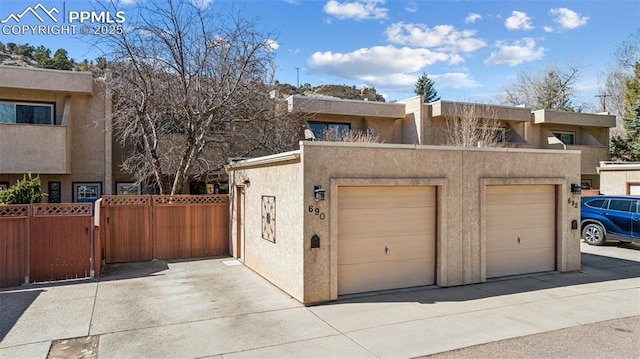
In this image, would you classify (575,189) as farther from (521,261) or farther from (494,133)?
(494,133)

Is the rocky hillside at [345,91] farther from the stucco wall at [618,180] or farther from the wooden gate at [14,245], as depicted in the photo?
the wooden gate at [14,245]

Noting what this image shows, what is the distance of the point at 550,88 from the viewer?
38312 mm

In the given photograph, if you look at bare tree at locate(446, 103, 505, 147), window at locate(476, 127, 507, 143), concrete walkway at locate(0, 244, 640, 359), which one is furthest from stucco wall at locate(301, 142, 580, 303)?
window at locate(476, 127, 507, 143)

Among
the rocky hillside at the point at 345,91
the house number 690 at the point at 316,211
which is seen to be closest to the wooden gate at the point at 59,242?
the house number 690 at the point at 316,211

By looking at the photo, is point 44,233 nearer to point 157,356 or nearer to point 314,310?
point 157,356

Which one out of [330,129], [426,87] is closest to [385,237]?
[330,129]

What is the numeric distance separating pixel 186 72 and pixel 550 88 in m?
36.8

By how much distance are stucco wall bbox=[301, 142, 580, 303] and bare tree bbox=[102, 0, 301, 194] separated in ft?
19.6

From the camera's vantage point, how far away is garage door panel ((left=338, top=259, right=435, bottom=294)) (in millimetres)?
8320

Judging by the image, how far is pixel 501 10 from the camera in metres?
14.1

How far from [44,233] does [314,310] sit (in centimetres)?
678

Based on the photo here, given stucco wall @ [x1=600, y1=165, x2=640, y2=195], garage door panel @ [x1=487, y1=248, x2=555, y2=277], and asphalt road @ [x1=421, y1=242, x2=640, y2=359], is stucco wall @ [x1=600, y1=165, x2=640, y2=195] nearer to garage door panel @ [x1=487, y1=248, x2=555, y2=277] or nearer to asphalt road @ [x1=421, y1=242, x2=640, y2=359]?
garage door panel @ [x1=487, y1=248, x2=555, y2=277]

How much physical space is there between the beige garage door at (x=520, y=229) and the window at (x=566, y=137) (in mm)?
16632

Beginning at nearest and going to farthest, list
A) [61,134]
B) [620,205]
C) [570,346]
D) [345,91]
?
[570,346]
[620,205]
[61,134]
[345,91]
